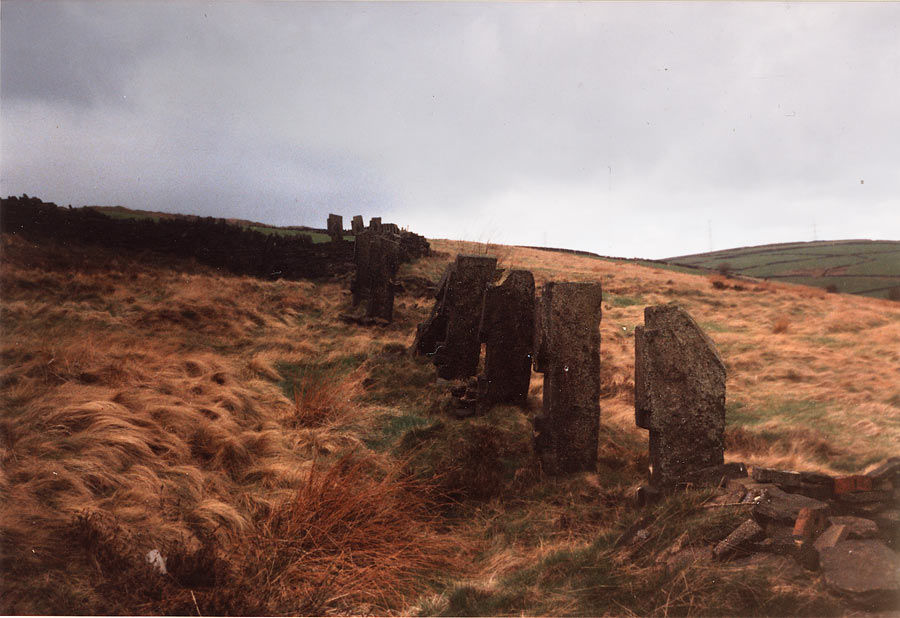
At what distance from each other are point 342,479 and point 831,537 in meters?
3.17

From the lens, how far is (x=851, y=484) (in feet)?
10.4

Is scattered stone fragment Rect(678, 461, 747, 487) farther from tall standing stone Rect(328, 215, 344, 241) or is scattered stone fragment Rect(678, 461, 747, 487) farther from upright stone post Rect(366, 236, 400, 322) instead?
tall standing stone Rect(328, 215, 344, 241)

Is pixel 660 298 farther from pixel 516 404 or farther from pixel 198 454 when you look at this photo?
pixel 198 454

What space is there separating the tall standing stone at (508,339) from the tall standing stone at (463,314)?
137cm

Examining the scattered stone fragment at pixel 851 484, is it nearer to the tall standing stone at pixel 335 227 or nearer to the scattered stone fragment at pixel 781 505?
the scattered stone fragment at pixel 781 505

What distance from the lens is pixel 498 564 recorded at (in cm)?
354

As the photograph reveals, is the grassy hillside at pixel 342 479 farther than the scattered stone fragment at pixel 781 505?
No

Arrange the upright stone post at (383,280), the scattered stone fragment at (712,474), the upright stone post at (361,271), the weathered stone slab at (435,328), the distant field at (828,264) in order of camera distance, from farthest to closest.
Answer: the distant field at (828,264)
the upright stone post at (361,271)
the upright stone post at (383,280)
the weathered stone slab at (435,328)
the scattered stone fragment at (712,474)

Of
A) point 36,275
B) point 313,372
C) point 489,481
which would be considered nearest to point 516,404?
point 489,481

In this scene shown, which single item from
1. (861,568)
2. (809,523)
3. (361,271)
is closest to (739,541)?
(809,523)

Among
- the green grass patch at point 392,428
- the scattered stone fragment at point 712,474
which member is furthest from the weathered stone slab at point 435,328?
the scattered stone fragment at point 712,474

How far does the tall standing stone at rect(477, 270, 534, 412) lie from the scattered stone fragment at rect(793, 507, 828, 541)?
403 cm

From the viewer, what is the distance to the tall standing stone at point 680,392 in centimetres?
398

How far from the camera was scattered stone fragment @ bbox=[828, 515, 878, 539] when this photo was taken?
2707 mm
